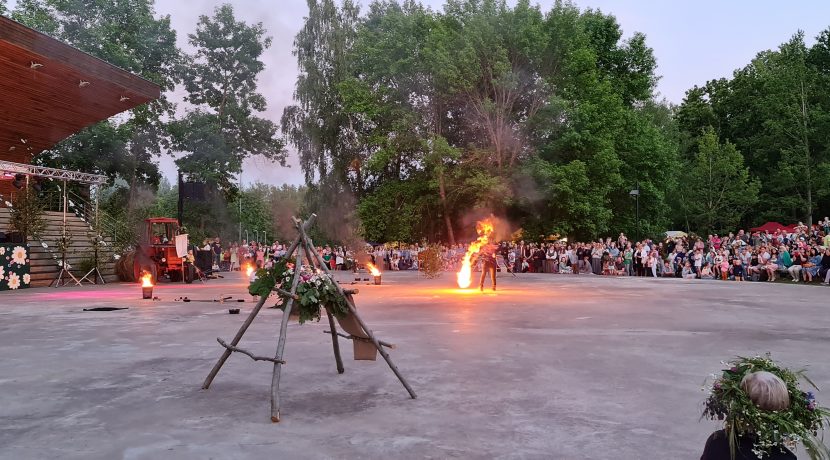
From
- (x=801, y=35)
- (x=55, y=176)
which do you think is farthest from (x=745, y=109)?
(x=55, y=176)

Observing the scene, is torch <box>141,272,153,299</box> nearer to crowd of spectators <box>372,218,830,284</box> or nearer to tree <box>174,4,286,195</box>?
crowd of spectators <box>372,218,830,284</box>

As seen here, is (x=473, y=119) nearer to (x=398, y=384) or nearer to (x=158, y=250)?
(x=158, y=250)

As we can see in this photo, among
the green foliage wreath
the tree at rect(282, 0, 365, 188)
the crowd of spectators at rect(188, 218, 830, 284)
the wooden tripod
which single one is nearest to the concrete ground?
the wooden tripod

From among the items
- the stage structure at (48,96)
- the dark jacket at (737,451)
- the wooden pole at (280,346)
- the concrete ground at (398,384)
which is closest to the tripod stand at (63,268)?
the stage structure at (48,96)

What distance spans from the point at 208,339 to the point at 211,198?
40472mm

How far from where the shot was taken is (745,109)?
5688 cm

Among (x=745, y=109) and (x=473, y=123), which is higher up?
(x=745, y=109)

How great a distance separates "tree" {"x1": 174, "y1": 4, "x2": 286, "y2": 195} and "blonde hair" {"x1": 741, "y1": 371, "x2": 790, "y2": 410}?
48.4 metres

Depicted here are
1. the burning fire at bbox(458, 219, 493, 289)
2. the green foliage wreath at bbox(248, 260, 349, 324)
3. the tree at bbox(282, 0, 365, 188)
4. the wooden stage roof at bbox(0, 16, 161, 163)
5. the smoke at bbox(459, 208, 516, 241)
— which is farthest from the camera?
the tree at bbox(282, 0, 365, 188)

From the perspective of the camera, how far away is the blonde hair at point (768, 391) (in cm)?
283

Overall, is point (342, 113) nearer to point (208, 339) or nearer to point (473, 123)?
point (473, 123)

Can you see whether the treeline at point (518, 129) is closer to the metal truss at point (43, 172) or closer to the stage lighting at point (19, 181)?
the metal truss at point (43, 172)

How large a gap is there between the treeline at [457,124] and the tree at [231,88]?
0.41 feet

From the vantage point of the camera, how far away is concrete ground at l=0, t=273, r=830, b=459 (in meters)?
4.80
